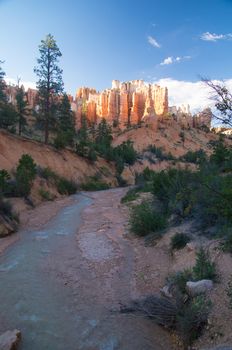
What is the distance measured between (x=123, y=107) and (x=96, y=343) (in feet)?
297

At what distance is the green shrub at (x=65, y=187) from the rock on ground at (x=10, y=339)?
2057 centimetres

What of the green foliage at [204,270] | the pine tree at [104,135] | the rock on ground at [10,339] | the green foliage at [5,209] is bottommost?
the rock on ground at [10,339]

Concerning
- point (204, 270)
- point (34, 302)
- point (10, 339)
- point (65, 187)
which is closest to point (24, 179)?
point (65, 187)

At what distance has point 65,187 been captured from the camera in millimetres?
26531

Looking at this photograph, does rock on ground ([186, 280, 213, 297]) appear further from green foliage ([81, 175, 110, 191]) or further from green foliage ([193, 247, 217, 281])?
green foliage ([81, 175, 110, 191])

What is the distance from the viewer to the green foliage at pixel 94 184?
3137 centimetres

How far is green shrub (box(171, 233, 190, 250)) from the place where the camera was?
9359mm

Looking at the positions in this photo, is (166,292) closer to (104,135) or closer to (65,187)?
(65,187)

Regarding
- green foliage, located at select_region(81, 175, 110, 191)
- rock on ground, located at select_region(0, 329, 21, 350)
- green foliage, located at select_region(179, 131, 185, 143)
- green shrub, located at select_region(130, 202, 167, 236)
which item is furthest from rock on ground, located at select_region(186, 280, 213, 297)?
green foliage, located at select_region(179, 131, 185, 143)

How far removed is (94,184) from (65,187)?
244 inches

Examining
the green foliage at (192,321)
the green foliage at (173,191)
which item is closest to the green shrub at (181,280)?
the green foliage at (192,321)

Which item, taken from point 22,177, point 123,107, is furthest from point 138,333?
point 123,107

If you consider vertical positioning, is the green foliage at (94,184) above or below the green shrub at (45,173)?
below

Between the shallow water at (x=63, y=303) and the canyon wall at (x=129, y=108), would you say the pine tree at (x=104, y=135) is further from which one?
the shallow water at (x=63, y=303)
